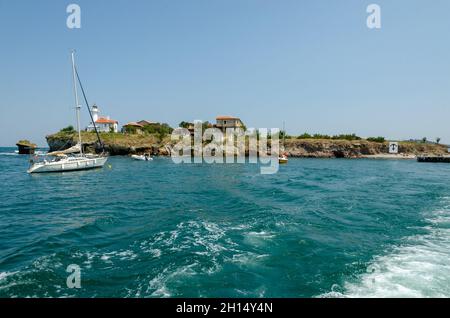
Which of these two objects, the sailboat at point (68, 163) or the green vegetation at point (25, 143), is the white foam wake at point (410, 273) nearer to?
the sailboat at point (68, 163)

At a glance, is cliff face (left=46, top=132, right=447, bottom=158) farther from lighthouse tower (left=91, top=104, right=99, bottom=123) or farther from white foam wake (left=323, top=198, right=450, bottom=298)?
white foam wake (left=323, top=198, right=450, bottom=298)

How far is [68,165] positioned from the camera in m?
48.7

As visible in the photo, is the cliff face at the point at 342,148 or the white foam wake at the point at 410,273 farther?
the cliff face at the point at 342,148

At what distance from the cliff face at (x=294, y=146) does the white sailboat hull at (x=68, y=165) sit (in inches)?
2011

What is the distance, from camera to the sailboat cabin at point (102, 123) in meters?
125

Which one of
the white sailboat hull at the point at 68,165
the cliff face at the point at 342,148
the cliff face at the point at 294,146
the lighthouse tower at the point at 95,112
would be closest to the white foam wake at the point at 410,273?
the white sailboat hull at the point at 68,165

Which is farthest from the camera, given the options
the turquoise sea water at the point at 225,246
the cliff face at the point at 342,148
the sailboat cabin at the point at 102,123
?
the sailboat cabin at the point at 102,123

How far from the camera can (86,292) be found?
9328mm

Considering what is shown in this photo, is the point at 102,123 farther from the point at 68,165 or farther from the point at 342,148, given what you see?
the point at 342,148

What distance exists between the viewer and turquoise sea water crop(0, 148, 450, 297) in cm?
984

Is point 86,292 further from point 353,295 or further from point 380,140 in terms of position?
point 380,140

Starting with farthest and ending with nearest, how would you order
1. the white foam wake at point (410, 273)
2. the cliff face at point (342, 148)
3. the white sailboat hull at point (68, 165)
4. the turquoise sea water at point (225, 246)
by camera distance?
the cliff face at point (342, 148) < the white sailboat hull at point (68, 165) < the turquoise sea water at point (225, 246) < the white foam wake at point (410, 273)

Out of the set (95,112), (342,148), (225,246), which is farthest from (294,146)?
(225,246)

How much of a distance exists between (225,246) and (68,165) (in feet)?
150
